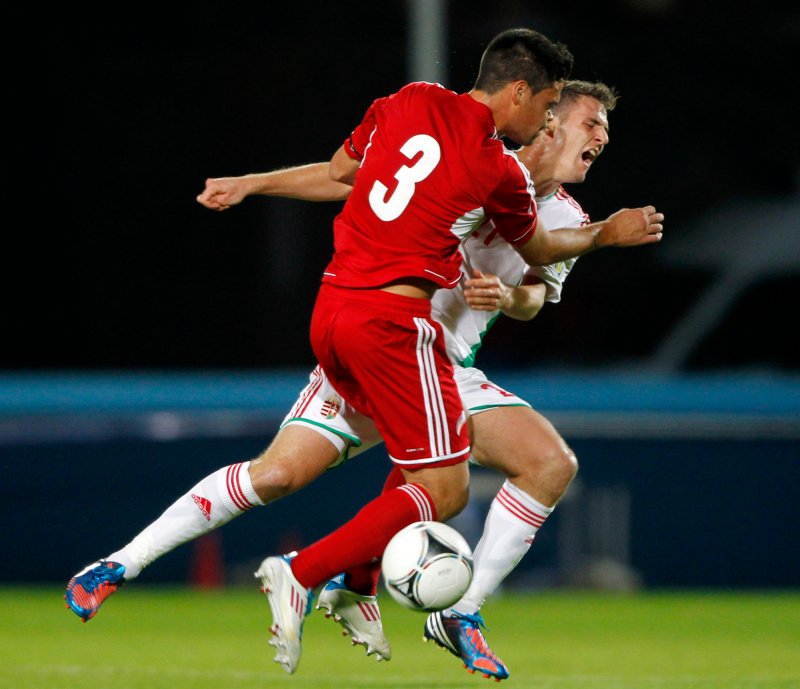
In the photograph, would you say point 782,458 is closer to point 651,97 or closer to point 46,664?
point 46,664

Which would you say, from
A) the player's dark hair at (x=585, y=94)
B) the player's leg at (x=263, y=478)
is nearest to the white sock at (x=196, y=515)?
the player's leg at (x=263, y=478)

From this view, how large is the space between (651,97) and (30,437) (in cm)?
1103

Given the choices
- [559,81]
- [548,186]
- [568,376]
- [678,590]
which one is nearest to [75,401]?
[568,376]

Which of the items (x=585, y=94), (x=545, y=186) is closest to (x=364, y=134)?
(x=545, y=186)

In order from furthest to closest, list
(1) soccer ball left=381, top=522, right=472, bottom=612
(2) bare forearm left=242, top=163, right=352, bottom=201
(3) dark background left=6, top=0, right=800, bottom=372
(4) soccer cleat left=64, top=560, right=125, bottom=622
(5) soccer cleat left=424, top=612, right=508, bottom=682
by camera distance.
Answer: (3) dark background left=6, top=0, right=800, bottom=372 → (2) bare forearm left=242, top=163, right=352, bottom=201 → (5) soccer cleat left=424, top=612, right=508, bottom=682 → (4) soccer cleat left=64, top=560, right=125, bottom=622 → (1) soccer ball left=381, top=522, right=472, bottom=612

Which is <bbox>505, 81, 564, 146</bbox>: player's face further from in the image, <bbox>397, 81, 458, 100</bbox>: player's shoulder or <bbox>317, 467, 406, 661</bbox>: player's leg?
<bbox>317, 467, 406, 661</bbox>: player's leg

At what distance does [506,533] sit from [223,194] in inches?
67.2

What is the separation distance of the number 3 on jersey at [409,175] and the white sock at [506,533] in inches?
48.4

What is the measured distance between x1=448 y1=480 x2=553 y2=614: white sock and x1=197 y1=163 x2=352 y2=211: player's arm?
1324mm

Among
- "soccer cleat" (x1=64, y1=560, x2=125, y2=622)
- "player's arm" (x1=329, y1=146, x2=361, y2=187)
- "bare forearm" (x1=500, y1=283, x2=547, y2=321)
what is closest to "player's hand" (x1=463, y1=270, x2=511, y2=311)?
"bare forearm" (x1=500, y1=283, x2=547, y2=321)

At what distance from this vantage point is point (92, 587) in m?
5.47

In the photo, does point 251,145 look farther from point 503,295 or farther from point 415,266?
point 415,266

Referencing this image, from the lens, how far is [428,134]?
5277 mm

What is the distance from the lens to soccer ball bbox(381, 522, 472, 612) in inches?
203
